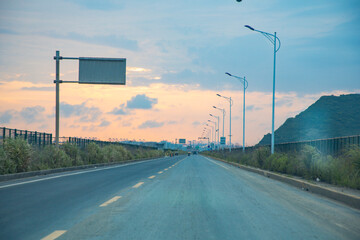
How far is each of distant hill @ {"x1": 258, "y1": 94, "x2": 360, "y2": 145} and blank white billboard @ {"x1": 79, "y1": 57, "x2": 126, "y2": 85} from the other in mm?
94468

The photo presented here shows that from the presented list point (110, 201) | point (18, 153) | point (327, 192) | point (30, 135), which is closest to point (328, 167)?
point (327, 192)

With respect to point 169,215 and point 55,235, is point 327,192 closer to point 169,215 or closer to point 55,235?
point 169,215

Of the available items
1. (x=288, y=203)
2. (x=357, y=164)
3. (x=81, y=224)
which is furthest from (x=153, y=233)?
(x=357, y=164)

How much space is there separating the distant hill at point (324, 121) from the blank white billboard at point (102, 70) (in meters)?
94.5

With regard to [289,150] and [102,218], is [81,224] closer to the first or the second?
[102,218]

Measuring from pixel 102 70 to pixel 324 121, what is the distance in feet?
357

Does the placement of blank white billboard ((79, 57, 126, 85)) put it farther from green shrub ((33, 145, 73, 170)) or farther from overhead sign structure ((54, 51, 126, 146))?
green shrub ((33, 145, 73, 170))

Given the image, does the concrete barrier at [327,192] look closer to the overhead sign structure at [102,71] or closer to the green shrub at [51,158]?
the green shrub at [51,158]

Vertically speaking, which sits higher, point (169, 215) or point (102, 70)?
point (102, 70)

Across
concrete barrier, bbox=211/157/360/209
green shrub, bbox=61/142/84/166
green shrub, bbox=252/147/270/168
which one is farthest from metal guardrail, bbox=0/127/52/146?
concrete barrier, bbox=211/157/360/209

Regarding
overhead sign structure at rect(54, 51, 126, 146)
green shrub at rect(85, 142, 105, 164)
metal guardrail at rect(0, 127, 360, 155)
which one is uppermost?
overhead sign structure at rect(54, 51, 126, 146)

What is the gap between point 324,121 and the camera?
123375 mm

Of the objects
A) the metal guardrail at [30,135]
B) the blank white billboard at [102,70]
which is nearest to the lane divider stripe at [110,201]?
the blank white billboard at [102,70]

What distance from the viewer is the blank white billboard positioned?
86.6ft
